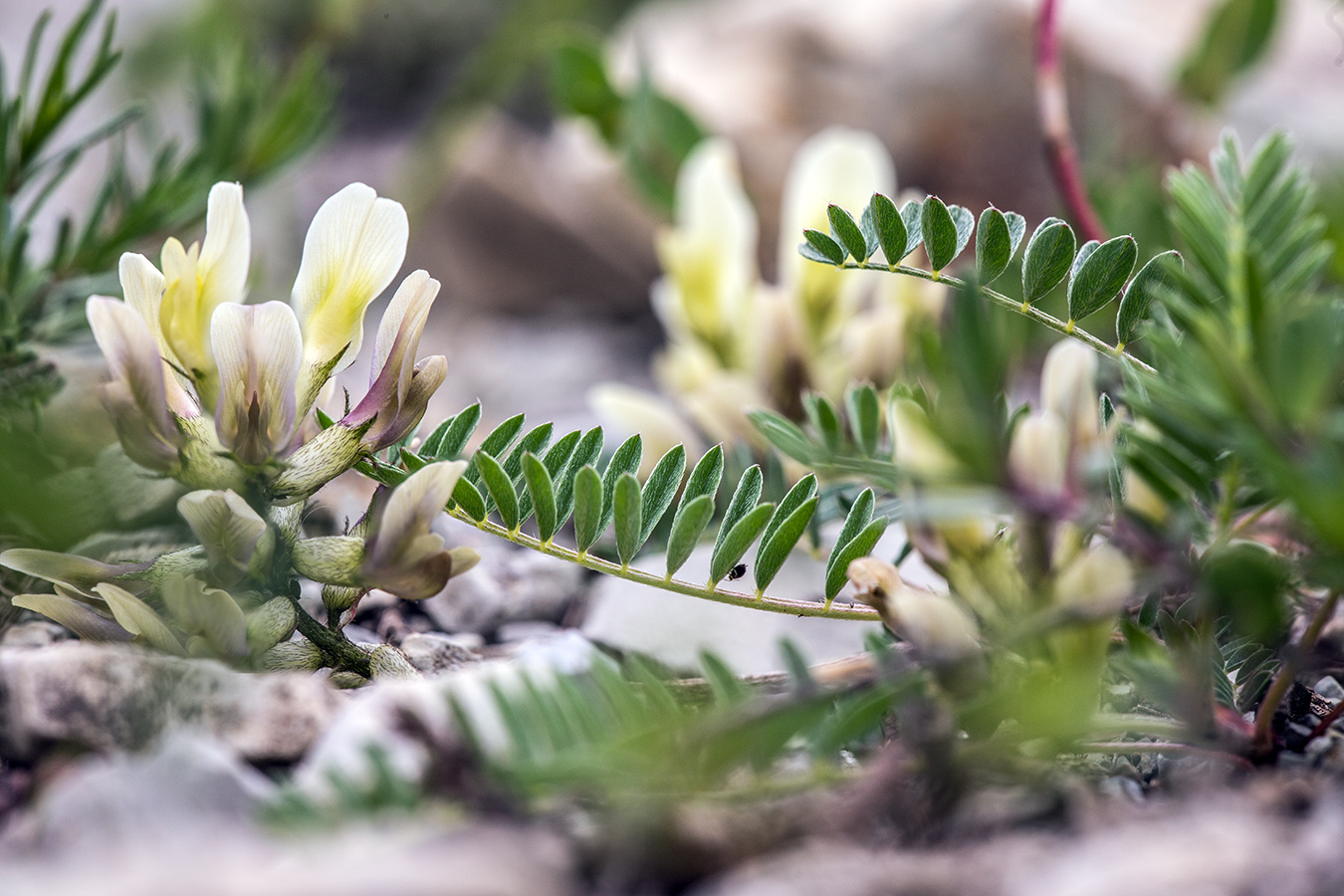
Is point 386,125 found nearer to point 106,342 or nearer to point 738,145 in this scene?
point 738,145

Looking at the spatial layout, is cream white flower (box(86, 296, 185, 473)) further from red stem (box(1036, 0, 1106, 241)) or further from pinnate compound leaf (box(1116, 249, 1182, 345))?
red stem (box(1036, 0, 1106, 241))

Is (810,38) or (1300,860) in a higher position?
(810,38)

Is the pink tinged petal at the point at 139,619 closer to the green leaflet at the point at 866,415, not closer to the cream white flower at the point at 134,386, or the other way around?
the cream white flower at the point at 134,386

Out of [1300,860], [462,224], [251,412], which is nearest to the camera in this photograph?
[1300,860]

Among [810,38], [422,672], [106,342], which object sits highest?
[810,38]

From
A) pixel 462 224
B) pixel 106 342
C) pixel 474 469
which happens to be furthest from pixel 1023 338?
pixel 462 224

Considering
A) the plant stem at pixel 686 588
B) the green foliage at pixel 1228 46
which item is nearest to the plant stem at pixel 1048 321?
the plant stem at pixel 686 588
